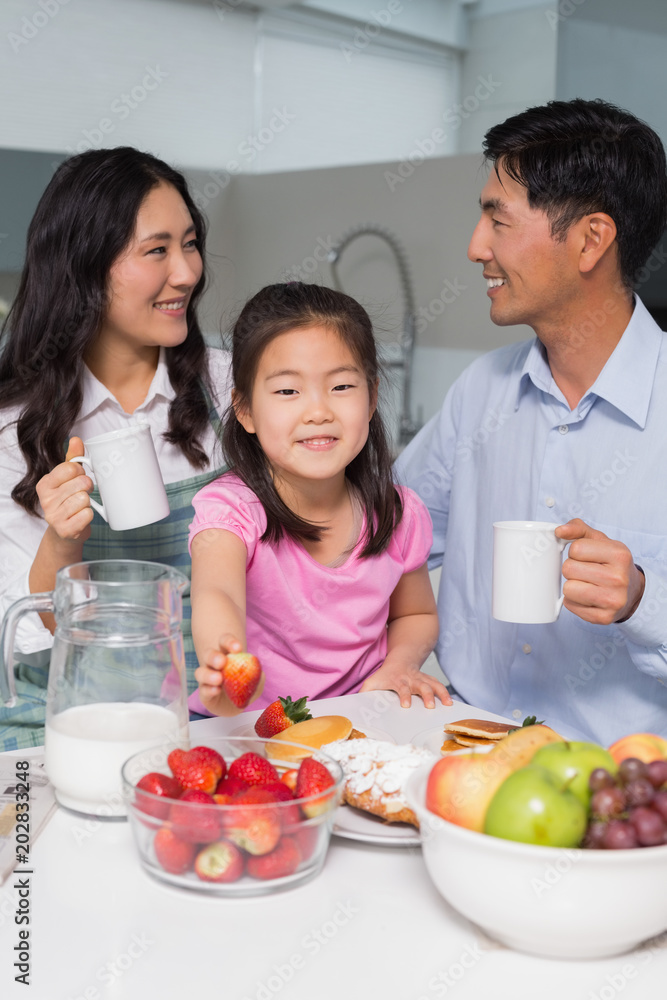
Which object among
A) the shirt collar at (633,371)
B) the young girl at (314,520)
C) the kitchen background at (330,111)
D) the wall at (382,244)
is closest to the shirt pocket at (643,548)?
the shirt collar at (633,371)

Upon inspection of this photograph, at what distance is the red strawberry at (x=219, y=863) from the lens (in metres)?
0.77

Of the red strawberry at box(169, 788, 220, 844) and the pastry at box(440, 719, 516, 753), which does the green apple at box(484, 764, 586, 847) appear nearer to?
the red strawberry at box(169, 788, 220, 844)

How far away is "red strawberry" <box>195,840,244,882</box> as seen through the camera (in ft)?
2.54

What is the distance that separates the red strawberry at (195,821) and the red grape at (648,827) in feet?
0.98

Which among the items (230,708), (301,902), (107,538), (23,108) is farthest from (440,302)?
(301,902)

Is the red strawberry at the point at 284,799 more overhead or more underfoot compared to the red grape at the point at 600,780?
more underfoot

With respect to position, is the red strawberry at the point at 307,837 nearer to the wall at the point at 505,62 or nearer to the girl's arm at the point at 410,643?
the girl's arm at the point at 410,643

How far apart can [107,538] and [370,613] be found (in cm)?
53

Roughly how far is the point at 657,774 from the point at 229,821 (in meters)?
0.31

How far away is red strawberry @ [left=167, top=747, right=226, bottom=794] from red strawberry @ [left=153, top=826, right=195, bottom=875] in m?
0.05

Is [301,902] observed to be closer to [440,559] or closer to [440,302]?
[440,559]

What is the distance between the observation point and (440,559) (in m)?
1.85

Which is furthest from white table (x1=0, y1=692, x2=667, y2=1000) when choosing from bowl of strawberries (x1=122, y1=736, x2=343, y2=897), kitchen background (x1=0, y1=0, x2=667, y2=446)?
kitchen background (x1=0, y1=0, x2=667, y2=446)

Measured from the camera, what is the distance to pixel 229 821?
0.74 m
